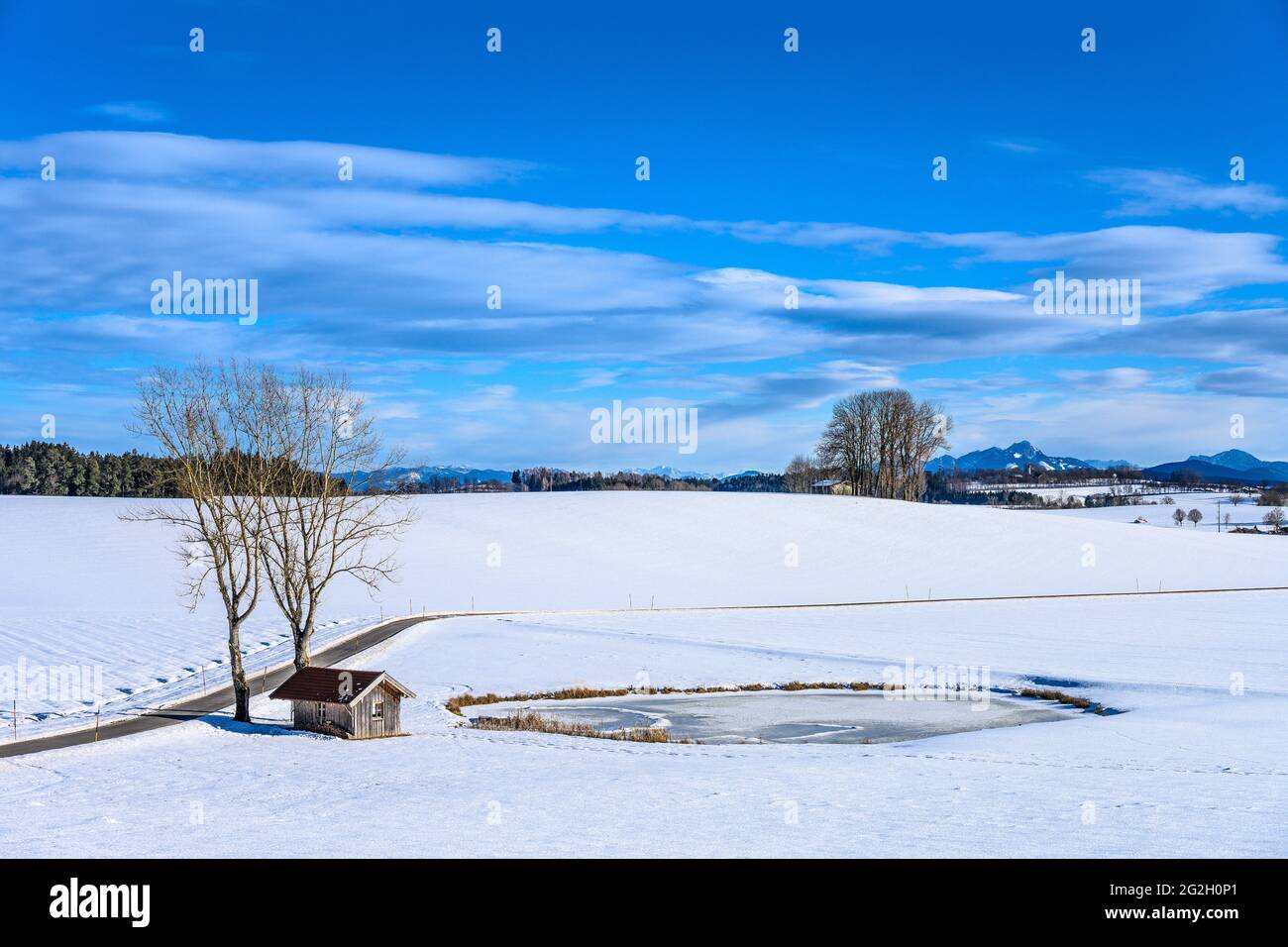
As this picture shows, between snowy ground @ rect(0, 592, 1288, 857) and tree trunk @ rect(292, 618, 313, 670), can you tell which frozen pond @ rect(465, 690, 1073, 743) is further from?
tree trunk @ rect(292, 618, 313, 670)

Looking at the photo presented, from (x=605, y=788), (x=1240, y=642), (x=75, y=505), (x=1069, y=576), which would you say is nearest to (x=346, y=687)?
(x=605, y=788)

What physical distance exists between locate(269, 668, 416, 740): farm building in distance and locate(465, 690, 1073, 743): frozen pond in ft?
13.6

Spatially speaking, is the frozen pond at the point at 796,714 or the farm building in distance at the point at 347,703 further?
the frozen pond at the point at 796,714

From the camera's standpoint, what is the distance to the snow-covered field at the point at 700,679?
1594 cm

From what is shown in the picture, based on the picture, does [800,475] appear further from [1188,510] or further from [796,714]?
[796,714]

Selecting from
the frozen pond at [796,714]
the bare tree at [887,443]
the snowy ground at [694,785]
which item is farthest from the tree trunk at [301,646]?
the bare tree at [887,443]

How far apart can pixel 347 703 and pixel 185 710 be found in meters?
6.29

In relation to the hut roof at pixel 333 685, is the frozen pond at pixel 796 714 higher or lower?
lower

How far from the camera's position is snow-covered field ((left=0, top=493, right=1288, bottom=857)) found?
15.9 m

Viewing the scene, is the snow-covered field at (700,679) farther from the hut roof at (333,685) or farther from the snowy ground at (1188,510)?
the snowy ground at (1188,510)

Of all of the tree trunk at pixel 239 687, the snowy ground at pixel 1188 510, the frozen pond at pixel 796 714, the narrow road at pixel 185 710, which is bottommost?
the frozen pond at pixel 796 714

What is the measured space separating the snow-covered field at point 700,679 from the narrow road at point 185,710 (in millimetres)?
1133
